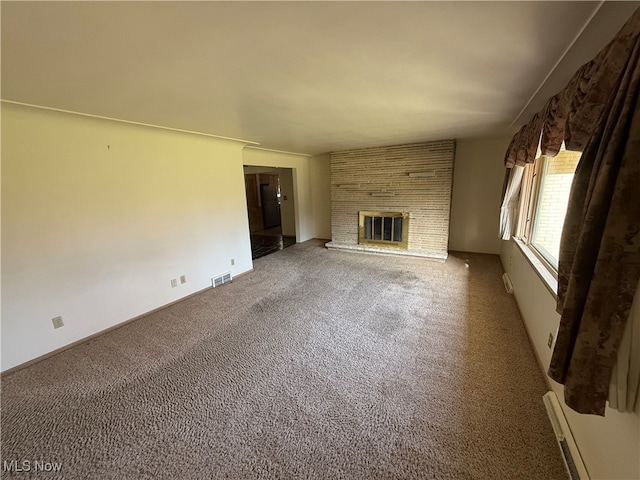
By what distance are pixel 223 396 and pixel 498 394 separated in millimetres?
1876

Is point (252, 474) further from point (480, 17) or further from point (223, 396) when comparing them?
point (480, 17)

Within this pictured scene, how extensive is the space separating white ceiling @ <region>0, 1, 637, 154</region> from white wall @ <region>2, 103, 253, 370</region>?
15.7 inches

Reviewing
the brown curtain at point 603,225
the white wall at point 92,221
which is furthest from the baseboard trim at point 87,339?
the brown curtain at point 603,225

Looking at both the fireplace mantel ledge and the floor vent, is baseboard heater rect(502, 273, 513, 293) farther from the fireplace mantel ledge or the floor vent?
the floor vent

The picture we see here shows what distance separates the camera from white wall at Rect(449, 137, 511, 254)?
14.6ft

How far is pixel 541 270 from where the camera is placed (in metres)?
2.16

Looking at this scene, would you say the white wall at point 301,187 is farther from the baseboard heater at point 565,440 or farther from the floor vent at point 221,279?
the baseboard heater at point 565,440

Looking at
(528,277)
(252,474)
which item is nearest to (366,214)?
(528,277)

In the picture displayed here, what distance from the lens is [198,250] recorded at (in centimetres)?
349

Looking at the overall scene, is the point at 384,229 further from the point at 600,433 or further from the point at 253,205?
the point at 253,205

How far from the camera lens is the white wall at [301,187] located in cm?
527

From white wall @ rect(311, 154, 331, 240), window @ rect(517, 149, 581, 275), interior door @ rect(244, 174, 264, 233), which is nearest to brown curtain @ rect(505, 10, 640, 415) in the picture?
window @ rect(517, 149, 581, 275)

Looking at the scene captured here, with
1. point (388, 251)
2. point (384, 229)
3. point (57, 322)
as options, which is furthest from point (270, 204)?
point (57, 322)

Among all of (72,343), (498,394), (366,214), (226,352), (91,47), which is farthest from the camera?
(366,214)
